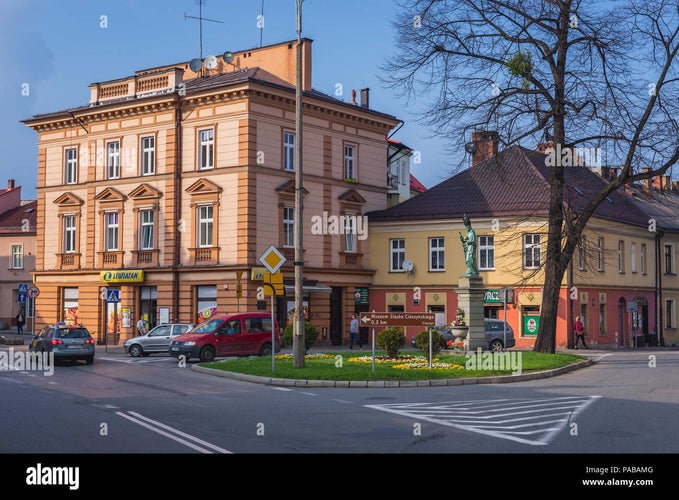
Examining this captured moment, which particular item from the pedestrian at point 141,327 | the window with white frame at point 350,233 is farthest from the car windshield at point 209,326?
the window with white frame at point 350,233

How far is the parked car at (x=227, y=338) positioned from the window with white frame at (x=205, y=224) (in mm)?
9895

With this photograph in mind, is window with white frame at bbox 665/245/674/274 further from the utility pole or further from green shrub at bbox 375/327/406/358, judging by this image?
the utility pole

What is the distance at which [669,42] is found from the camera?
28922 mm

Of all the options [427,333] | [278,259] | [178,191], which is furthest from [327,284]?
[278,259]

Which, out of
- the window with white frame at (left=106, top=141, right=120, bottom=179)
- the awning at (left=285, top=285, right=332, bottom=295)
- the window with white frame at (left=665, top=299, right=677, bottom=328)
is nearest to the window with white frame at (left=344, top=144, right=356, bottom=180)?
the awning at (left=285, top=285, right=332, bottom=295)

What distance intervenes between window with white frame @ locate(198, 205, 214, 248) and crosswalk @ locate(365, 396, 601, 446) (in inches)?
1006

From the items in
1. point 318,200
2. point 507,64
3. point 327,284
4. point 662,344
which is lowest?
point 662,344

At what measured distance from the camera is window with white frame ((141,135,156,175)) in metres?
43.4

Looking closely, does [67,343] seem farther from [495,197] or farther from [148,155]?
[495,197]

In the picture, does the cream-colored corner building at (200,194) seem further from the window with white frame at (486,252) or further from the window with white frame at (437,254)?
the window with white frame at (486,252)

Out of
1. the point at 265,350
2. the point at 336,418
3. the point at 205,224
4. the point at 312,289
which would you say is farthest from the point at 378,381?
the point at 205,224

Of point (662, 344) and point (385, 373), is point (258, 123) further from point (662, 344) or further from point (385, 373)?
point (662, 344)
